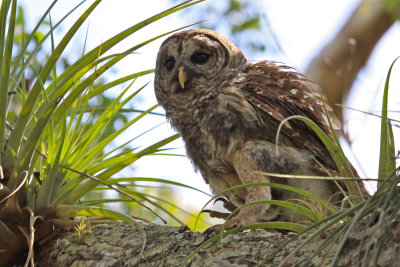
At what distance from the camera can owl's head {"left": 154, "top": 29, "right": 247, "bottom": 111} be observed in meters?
3.96

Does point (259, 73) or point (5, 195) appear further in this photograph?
point (259, 73)

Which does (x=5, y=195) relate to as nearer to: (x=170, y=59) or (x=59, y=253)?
(x=59, y=253)

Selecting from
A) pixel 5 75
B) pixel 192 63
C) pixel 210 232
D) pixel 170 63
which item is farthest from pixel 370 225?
pixel 170 63

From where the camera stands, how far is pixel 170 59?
14.1 ft

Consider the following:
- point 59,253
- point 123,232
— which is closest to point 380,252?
point 123,232

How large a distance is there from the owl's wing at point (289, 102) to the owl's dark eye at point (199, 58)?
1.42 ft

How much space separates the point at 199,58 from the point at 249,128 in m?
1.06

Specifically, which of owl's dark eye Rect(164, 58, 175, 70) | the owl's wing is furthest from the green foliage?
owl's dark eye Rect(164, 58, 175, 70)

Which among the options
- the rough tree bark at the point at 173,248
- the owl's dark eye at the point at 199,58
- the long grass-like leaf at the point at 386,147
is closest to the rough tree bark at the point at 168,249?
the rough tree bark at the point at 173,248

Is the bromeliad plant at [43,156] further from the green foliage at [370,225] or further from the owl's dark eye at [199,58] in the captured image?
the owl's dark eye at [199,58]

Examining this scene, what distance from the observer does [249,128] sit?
3.29m

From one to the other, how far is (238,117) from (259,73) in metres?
Result: 0.56

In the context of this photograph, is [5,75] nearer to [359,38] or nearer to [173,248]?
[173,248]

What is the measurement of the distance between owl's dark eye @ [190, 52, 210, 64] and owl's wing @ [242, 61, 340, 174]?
1.42ft
